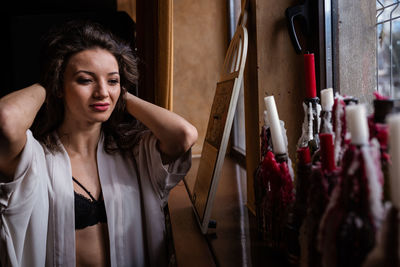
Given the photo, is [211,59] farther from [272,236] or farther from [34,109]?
[272,236]

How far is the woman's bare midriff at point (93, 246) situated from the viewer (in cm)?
130

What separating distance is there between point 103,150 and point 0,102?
0.45 metres

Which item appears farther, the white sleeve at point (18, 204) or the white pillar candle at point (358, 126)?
the white sleeve at point (18, 204)

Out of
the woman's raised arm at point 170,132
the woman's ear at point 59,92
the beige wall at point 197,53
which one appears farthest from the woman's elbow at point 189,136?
the beige wall at point 197,53

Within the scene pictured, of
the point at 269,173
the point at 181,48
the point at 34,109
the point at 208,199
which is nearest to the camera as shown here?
the point at 269,173

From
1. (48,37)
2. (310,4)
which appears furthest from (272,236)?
(48,37)

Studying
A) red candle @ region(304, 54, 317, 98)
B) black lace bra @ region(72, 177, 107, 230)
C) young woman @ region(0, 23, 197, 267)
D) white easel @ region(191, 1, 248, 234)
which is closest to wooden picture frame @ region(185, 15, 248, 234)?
white easel @ region(191, 1, 248, 234)

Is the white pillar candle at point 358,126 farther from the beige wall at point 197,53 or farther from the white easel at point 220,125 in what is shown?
the beige wall at point 197,53

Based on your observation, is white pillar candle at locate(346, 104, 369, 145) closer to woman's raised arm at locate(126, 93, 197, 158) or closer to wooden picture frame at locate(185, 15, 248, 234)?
wooden picture frame at locate(185, 15, 248, 234)

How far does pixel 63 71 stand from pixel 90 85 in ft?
0.47

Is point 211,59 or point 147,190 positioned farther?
point 211,59

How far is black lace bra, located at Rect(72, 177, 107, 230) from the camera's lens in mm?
1290

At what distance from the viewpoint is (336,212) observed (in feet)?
1.61

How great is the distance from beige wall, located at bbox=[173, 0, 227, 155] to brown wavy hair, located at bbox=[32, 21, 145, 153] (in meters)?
1.32
